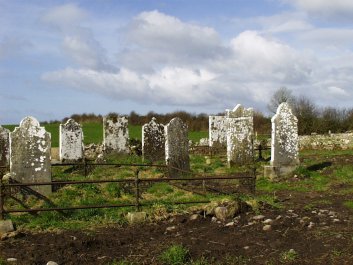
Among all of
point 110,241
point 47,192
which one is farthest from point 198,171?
point 110,241

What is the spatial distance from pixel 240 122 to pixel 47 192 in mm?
9521

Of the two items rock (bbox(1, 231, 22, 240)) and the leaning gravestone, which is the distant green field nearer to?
the leaning gravestone

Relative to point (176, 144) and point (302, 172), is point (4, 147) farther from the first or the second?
point (302, 172)

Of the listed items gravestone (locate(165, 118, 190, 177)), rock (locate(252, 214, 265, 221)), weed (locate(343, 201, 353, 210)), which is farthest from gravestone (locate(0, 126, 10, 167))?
weed (locate(343, 201, 353, 210))

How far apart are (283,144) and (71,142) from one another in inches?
418

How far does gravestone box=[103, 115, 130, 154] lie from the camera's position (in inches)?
1004

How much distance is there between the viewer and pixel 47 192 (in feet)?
45.4

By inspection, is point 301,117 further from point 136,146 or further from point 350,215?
point 350,215

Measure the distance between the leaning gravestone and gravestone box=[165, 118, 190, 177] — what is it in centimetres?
553

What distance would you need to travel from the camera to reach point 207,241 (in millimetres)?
8633

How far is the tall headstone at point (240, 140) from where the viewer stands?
20.6 meters

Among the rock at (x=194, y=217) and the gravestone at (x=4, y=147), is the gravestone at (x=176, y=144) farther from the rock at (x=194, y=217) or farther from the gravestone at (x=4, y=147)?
the gravestone at (x=4, y=147)

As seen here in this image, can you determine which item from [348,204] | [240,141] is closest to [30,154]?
[348,204]

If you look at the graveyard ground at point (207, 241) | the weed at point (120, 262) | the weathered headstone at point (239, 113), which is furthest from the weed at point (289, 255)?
the weathered headstone at point (239, 113)
